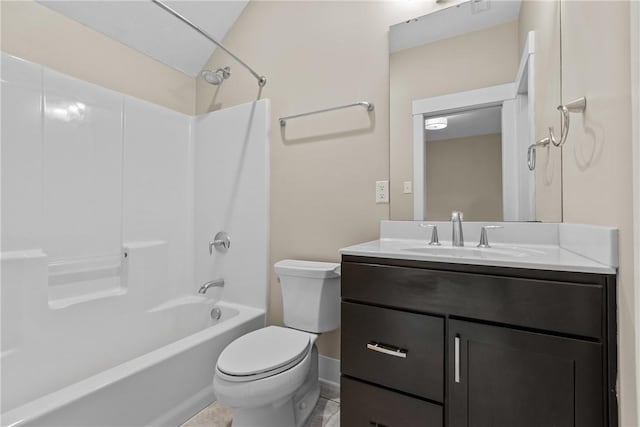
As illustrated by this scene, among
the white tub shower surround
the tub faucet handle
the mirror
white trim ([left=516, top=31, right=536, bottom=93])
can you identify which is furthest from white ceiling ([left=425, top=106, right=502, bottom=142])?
the tub faucet handle

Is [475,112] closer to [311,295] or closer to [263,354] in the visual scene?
[311,295]

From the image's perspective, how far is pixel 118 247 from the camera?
6.31 feet

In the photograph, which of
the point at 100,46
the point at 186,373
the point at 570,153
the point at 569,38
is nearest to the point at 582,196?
the point at 570,153

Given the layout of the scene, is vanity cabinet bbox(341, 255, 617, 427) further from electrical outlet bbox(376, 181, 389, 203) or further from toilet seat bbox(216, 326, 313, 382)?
electrical outlet bbox(376, 181, 389, 203)

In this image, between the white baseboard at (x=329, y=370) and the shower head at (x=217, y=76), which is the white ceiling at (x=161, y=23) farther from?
the white baseboard at (x=329, y=370)

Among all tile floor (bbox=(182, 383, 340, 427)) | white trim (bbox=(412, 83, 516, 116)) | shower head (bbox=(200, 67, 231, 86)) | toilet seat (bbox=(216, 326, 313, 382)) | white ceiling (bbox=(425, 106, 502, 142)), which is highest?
shower head (bbox=(200, 67, 231, 86))

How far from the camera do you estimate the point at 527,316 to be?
0.86 m

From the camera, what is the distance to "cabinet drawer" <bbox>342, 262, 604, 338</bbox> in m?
0.80

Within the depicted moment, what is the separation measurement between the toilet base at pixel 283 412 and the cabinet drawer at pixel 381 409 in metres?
0.29

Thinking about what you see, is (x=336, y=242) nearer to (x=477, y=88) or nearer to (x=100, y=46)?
(x=477, y=88)

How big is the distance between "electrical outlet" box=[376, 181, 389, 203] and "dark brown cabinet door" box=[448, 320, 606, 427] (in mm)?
826

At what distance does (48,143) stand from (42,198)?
0.96 feet

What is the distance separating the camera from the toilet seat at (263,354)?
→ 3.92 feet

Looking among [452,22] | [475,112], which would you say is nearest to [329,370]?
[475,112]
